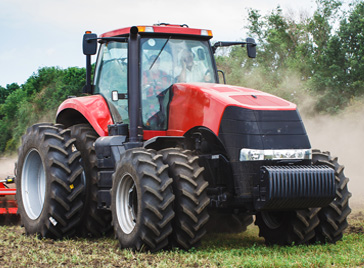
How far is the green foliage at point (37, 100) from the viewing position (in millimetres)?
53188

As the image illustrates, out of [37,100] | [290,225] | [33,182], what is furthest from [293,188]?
[37,100]

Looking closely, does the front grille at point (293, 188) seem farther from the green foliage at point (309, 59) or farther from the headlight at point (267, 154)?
the green foliage at point (309, 59)

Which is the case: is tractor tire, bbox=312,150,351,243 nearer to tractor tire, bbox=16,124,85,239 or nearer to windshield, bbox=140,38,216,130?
windshield, bbox=140,38,216,130

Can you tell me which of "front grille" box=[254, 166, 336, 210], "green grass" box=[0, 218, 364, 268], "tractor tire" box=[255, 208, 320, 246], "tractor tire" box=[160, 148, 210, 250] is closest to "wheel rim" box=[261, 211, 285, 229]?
"tractor tire" box=[255, 208, 320, 246]

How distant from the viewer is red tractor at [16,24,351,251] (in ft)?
24.1

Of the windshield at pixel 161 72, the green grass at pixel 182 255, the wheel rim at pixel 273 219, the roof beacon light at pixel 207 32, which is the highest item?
the roof beacon light at pixel 207 32

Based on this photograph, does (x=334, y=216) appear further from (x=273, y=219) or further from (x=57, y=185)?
(x=57, y=185)

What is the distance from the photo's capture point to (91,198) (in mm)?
9172

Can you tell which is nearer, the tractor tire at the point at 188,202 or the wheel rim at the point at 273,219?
the tractor tire at the point at 188,202

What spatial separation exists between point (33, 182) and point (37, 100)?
47280 mm

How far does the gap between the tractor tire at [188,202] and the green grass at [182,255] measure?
20 cm

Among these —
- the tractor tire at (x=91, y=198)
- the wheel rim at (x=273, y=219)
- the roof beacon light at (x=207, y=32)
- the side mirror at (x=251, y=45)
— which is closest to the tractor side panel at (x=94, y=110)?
the tractor tire at (x=91, y=198)

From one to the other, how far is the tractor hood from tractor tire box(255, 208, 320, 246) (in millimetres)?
1483

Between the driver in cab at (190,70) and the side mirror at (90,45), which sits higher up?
the side mirror at (90,45)
